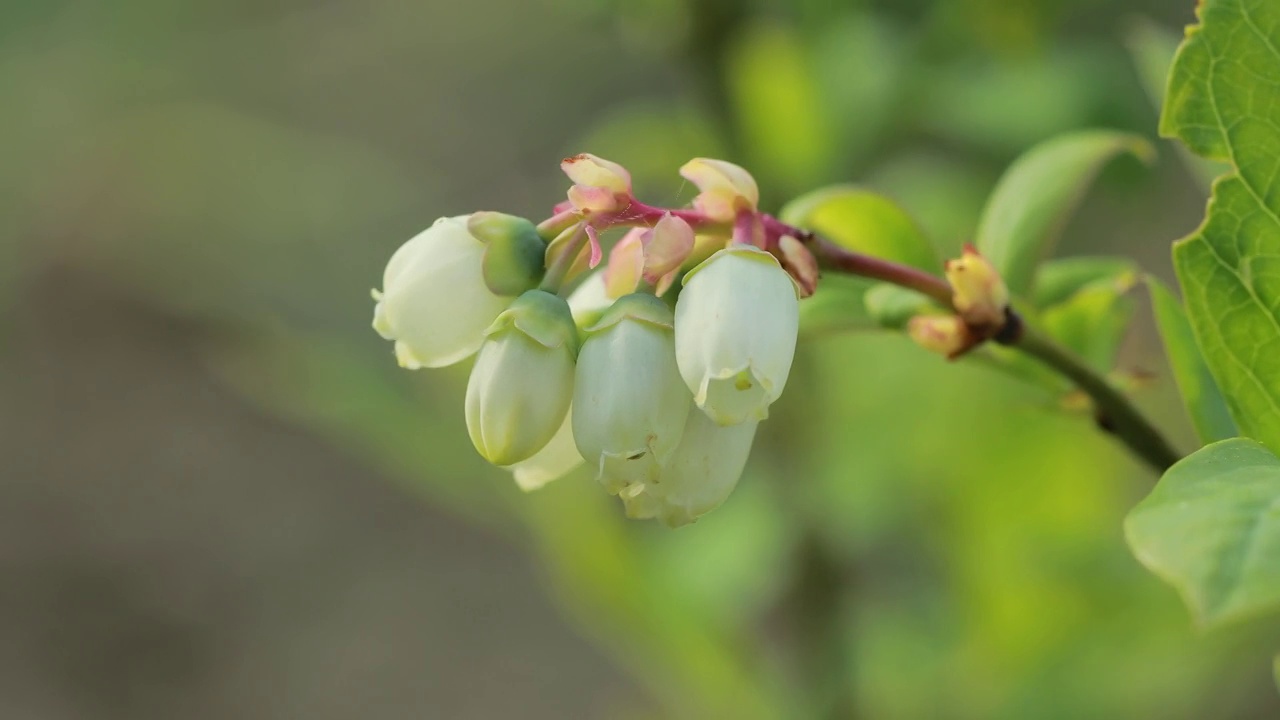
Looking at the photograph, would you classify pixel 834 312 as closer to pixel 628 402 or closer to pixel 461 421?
pixel 628 402

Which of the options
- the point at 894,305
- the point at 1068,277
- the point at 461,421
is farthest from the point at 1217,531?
the point at 461,421

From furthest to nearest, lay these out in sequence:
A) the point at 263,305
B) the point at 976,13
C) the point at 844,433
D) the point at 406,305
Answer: the point at 263,305
the point at 844,433
the point at 976,13
the point at 406,305

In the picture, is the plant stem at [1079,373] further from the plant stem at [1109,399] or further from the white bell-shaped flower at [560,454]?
the white bell-shaped flower at [560,454]

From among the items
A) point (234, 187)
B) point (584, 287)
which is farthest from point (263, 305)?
point (584, 287)

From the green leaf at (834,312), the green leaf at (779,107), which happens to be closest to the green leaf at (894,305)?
the green leaf at (834,312)

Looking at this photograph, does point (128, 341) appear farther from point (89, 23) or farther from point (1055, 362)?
point (1055, 362)
